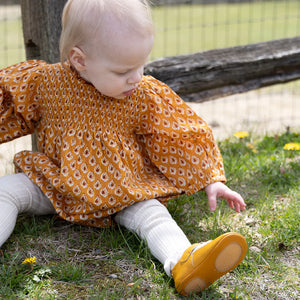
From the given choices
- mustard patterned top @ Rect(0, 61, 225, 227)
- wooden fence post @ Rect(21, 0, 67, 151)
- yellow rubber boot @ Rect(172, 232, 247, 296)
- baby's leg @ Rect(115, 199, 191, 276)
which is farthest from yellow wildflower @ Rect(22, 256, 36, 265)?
wooden fence post @ Rect(21, 0, 67, 151)

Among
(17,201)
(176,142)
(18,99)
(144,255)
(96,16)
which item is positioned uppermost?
(96,16)

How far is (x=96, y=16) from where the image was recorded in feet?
5.61

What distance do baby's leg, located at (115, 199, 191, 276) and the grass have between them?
5 centimetres

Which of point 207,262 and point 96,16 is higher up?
point 96,16

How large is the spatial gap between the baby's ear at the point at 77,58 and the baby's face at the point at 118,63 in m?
0.02

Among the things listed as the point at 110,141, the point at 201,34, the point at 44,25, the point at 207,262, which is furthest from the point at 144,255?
the point at 201,34

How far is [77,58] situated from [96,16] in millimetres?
190

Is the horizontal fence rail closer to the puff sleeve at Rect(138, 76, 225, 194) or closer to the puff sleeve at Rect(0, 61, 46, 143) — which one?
the puff sleeve at Rect(138, 76, 225, 194)

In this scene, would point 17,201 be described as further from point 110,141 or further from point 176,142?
point 176,142

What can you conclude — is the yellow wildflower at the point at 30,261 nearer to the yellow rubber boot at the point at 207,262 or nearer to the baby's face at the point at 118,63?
the yellow rubber boot at the point at 207,262

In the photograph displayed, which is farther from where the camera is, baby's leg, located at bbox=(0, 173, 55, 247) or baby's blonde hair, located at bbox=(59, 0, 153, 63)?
baby's leg, located at bbox=(0, 173, 55, 247)

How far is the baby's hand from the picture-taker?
76.1 inches

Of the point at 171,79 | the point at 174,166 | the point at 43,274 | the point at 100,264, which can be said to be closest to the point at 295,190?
the point at 174,166

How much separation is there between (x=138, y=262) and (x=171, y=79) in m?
A: 1.24
